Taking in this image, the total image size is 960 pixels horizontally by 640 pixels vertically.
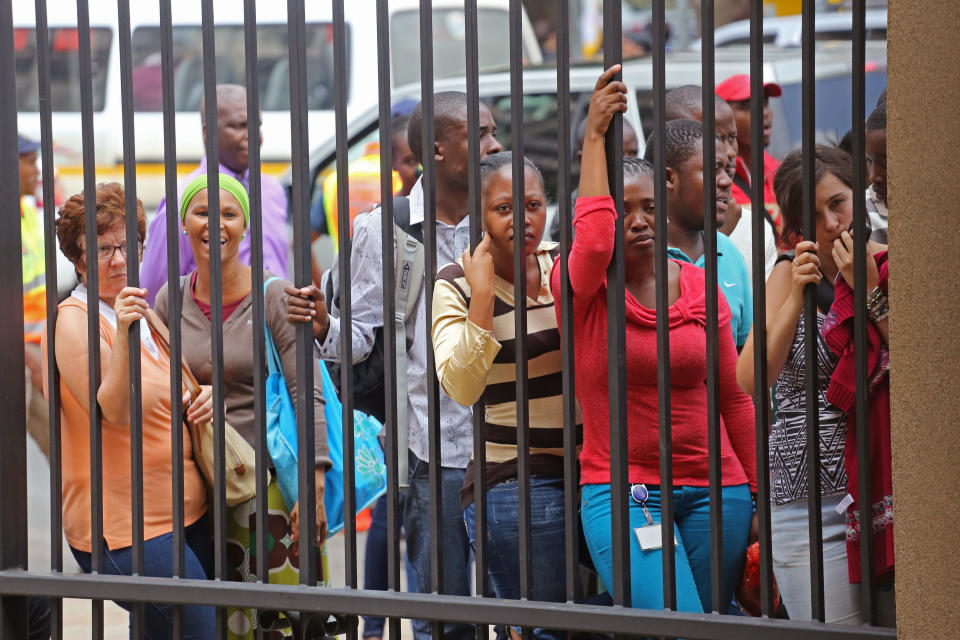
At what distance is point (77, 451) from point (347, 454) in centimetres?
96

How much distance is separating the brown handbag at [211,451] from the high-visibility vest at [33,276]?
155 inches

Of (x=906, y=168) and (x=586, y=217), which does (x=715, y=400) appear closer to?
(x=586, y=217)

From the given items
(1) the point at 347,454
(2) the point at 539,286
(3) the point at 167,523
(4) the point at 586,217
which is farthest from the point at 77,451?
(4) the point at 586,217

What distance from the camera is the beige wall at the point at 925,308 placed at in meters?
1.94

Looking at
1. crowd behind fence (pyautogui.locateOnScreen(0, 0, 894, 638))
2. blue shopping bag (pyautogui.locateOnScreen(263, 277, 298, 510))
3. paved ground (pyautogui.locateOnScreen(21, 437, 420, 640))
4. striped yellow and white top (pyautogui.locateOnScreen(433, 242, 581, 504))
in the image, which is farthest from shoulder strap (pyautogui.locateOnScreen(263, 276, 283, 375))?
paved ground (pyautogui.locateOnScreen(21, 437, 420, 640))

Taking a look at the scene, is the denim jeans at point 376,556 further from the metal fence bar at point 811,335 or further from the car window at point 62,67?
the car window at point 62,67

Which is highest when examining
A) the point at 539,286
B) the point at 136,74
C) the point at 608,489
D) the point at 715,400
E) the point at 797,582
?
the point at 136,74

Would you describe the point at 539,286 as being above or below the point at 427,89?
below

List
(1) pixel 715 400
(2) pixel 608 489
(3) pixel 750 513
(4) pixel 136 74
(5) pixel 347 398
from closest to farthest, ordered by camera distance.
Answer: (1) pixel 715 400 → (5) pixel 347 398 → (2) pixel 608 489 → (3) pixel 750 513 → (4) pixel 136 74

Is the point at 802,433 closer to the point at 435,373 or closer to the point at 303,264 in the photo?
the point at 435,373

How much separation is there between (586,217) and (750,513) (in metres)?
0.98

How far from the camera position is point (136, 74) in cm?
986

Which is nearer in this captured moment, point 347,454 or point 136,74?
point 347,454

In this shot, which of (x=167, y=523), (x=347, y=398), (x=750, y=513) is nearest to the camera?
(x=347, y=398)
